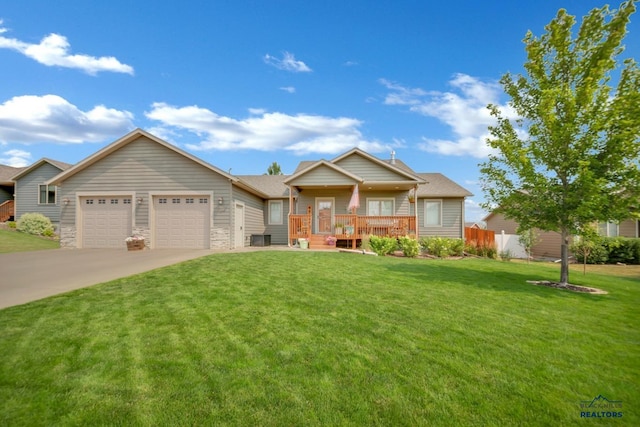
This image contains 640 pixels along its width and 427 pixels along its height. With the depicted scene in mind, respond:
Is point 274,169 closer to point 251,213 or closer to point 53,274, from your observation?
point 251,213

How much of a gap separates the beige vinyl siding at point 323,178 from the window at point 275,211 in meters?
4.44

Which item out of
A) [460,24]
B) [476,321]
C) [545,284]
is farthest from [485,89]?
[476,321]

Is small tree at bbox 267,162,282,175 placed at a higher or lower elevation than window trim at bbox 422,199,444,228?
higher

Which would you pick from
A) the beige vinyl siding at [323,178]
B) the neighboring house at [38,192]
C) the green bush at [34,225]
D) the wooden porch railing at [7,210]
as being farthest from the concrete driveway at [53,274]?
the wooden porch railing at [7,210]

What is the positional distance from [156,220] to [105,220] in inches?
106

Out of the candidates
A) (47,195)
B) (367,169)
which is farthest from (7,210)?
(367,169)

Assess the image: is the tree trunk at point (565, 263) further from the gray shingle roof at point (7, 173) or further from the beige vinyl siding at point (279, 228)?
the gray shingle roof at point (7, 173)

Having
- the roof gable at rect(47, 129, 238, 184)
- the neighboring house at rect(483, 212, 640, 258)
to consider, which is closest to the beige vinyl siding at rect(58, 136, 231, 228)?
the roof gable at rect(47, 129, 238, 184)

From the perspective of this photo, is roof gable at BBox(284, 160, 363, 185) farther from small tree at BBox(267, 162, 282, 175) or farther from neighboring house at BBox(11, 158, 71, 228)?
small tree at BBox(267, 162, 282, 175)

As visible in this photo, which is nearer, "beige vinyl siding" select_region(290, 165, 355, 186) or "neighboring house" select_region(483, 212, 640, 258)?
"beige vinyl siding" select_region(290, 165, 355, 186)

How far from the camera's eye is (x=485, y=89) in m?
11.0

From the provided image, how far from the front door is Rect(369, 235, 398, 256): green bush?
414 cm

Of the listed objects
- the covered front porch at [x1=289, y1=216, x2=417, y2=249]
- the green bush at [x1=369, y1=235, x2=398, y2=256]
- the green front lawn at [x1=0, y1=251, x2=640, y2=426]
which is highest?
the covered front porch at [x1=289, y1=216, x2=417, y2=249]

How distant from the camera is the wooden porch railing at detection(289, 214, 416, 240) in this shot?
52.3 feet
